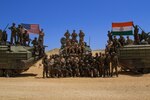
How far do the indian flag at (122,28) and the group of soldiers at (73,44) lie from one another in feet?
9.41

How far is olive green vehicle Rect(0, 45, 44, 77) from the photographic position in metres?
26.9

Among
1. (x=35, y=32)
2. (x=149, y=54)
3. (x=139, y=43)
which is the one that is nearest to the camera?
(x=149, y=54)

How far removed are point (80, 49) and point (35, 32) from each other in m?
5.05

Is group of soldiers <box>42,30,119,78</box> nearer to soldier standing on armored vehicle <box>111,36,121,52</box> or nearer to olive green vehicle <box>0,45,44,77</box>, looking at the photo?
soldier standing on armored vehicle <box>111,36,121,52</box>

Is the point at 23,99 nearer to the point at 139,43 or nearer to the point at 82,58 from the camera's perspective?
the point at 82,58

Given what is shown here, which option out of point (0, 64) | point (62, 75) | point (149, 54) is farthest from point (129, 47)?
point (0, 64)

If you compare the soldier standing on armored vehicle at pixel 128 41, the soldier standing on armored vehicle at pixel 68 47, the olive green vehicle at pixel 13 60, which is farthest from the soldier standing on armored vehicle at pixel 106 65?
the olive green vehicle at pixel 13 60

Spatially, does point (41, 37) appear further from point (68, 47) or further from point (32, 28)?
point (68, 47)

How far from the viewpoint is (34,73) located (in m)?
29.2

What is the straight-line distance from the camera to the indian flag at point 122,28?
30469mm

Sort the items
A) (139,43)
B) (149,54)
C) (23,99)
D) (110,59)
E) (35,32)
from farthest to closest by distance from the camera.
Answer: (35,32) → (139,43) → (149,54) → (110,59) → (23,99)

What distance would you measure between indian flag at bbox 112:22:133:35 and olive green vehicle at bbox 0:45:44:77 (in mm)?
8112

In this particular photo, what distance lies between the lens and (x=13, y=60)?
27.0 meters

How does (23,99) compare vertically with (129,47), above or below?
below
